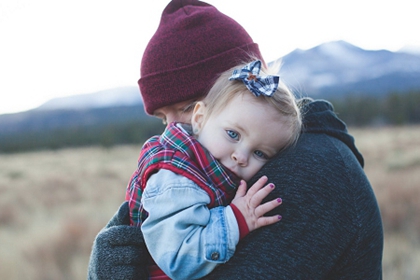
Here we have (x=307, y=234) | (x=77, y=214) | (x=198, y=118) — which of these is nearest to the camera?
(x=307, y=234)

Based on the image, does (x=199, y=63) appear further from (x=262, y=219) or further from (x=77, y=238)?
(x=77, y=238)

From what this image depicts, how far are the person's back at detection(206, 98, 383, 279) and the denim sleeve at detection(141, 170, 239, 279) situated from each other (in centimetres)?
6

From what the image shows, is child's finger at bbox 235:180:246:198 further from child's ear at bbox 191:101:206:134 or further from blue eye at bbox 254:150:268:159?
child's ear at bbox 191:101:206:134

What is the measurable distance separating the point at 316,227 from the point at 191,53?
1169mm

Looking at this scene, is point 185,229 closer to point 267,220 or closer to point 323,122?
point 267,220

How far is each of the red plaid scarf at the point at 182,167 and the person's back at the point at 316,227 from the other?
176 millimetres

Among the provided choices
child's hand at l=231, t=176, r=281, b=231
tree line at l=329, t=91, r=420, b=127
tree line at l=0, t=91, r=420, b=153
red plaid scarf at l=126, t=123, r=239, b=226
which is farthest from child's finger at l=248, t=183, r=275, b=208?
tree line at l=329, t=91, r=420, b=127

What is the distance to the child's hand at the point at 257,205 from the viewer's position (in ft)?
4.22

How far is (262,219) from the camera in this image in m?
1.29

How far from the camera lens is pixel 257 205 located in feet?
4.38

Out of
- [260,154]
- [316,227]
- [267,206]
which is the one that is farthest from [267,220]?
[260,154]

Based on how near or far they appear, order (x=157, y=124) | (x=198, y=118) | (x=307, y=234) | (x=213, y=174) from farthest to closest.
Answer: (x=157, y=124) → (x=198, y=118) → (x=213, y=174) → (x=307, y=234)

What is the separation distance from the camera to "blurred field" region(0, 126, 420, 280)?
5.16 metres

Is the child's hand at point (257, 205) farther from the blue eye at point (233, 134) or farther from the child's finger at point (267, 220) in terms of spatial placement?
the blue eye at point (233, 134)
